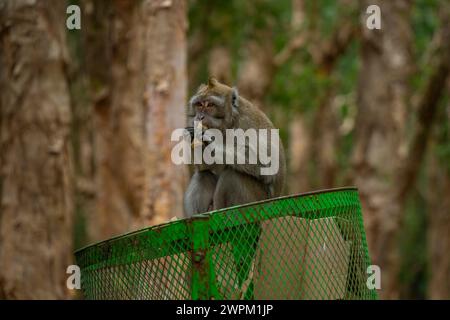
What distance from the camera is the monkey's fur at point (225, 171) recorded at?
761 cm

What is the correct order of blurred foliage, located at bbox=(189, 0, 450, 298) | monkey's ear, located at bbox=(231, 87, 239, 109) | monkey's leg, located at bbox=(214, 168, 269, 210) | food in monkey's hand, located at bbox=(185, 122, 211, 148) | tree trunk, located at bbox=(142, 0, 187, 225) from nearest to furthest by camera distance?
food in monkey's hand, located at bbox=(185, 122, 211, 148)
monkey's leg, located at bbox=(214, 168, 269, 210)
monkey's ear, located at bbox=(231, 87, 239, 109)
tree trunk, located at bbox=(142, 0, 187, 225)
blurred foliage, located at bbox=(189, 0, 450, 298)

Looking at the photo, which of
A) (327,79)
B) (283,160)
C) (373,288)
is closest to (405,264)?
(327,79)

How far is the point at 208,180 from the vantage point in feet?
25.8

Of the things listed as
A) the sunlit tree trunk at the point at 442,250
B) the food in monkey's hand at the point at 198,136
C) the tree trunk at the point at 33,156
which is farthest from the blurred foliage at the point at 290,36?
the tree trunk at the point at 33,156

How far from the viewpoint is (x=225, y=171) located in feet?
25.1

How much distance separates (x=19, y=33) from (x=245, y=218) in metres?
4.26

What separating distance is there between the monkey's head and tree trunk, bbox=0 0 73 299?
1.38 meters

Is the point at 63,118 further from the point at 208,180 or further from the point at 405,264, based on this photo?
the point at 405,264

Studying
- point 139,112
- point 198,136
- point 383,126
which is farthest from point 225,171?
point 383,126

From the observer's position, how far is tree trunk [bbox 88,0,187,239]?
9031mm

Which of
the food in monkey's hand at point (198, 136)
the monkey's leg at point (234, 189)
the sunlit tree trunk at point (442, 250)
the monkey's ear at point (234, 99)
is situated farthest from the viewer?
the sunlit tree trunk at point (442, 250)

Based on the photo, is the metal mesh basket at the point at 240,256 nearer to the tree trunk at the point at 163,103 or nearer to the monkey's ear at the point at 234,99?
the monkey's ear at the point at 234,99

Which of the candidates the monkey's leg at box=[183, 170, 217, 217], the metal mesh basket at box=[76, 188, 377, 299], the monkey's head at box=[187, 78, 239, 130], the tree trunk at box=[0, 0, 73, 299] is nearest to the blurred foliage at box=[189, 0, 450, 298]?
the monkey's head at box=[187, 78, 239, 130]

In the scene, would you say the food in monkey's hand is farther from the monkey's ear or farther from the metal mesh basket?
the metal mesh basket
